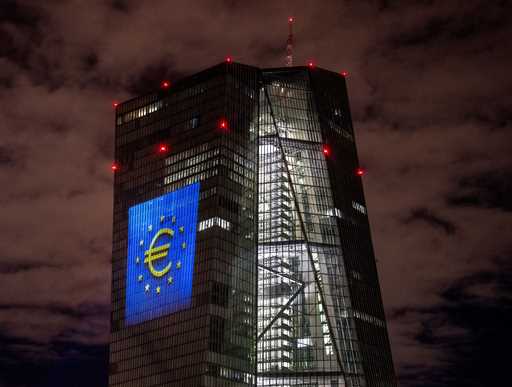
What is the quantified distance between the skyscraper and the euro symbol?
0.77 ft

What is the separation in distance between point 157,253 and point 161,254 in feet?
4.00

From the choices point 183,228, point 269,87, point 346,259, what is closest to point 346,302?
point 346,259

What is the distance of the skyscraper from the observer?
165000 mm

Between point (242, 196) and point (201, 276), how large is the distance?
18.2 meters

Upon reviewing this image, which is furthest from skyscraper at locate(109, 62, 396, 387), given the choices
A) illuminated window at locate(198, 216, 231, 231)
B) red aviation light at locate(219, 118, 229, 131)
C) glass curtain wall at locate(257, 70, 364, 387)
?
red aviation light at locate(219, 118, 229, 131)

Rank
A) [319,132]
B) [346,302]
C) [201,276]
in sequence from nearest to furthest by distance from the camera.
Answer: [201,276] < [346,302] < [319,132]

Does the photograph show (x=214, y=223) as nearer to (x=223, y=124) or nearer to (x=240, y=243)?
(x=240, y=243)

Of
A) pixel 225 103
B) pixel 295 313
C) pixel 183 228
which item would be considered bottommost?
pixel 295 313

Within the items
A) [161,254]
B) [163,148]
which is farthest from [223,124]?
[161,254]

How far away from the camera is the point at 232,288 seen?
166750 mm

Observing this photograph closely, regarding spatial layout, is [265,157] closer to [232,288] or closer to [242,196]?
[242,196]

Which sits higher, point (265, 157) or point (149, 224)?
point (265, 157)

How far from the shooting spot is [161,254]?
565 ft

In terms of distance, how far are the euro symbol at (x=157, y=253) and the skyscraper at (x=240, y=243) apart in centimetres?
24
